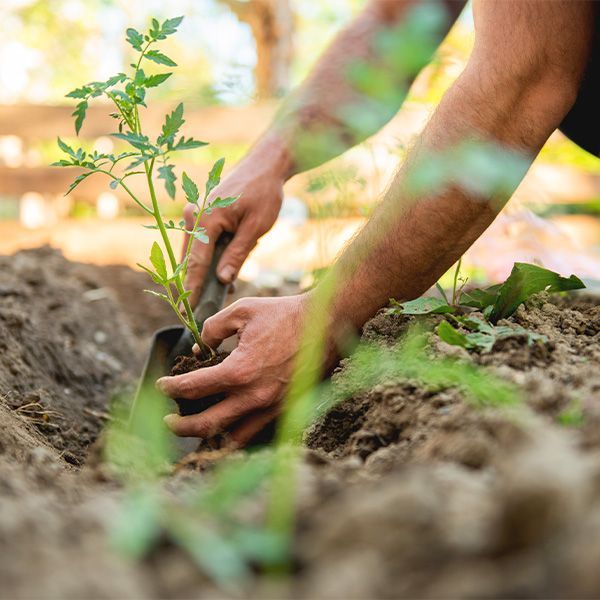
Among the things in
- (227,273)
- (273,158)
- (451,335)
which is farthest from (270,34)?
(451,335)

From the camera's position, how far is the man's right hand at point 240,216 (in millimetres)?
2125

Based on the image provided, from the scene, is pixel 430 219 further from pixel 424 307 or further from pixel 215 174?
Result: pixel 215 174

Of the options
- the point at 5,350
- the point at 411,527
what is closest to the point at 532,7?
the point at 411,527

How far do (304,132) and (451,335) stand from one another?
119 cm

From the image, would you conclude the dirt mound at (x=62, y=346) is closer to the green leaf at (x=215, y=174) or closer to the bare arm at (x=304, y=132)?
the bare arm at (x=304, y=132)

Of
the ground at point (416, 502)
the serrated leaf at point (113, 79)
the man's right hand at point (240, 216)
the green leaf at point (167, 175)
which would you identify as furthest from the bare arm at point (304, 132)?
the ground at point (416, 502)

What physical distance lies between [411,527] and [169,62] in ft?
3.65

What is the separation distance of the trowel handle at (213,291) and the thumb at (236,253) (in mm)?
30

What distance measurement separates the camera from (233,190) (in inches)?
86.7

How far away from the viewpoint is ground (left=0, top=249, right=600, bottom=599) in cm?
64

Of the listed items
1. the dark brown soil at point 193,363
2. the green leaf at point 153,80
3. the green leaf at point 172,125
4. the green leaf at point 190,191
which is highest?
the green leaf at point 153,80

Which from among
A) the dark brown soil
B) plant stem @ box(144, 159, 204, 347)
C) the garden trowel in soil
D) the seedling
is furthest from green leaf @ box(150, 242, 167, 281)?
the seedling

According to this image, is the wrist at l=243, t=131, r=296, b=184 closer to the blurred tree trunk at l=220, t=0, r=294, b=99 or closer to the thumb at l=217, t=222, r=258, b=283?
the thumb at l=217, t=222, r=258, b=283

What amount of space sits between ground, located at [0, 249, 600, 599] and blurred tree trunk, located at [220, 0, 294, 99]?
6.55 meters
